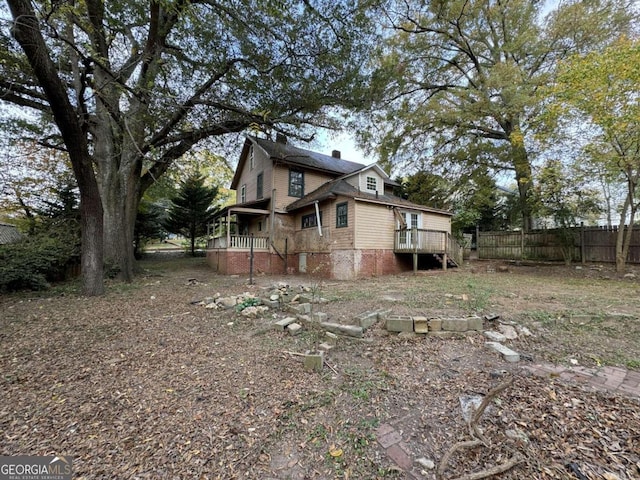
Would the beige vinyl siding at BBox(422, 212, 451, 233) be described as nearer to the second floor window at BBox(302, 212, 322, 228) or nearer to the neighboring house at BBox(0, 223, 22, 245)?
the second floor window at BBox(302, 212, 322, 228)

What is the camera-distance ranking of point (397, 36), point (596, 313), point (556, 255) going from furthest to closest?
point (397, 36) → point (556, 255) → point (596, 313)

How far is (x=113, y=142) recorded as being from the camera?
1037cm

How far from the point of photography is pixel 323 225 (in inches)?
494

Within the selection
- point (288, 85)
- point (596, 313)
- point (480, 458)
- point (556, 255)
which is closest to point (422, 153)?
point (556, 255)

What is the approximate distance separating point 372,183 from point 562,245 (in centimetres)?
955

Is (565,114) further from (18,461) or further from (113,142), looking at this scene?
(113,142)

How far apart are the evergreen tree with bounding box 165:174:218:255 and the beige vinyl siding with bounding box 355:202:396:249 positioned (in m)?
15.3

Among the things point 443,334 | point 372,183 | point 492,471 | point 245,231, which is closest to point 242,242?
point 245,231

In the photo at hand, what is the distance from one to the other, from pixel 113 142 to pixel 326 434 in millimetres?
12851

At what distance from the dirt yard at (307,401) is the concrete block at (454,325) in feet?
0.66

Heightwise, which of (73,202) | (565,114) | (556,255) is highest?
(565,114)

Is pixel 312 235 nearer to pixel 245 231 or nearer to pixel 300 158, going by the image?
pixel 300 158

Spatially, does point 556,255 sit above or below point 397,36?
below

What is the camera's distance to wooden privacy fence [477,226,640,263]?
37.6 ft
